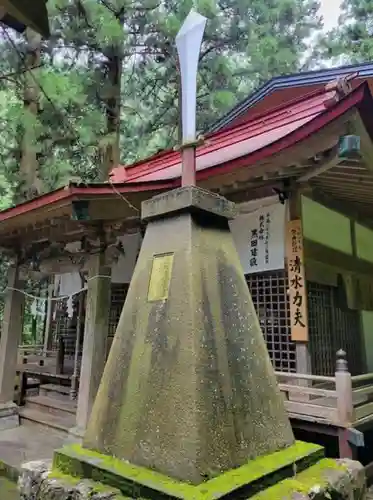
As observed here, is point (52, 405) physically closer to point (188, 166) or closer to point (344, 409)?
point (344, 409)

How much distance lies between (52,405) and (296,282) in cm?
554

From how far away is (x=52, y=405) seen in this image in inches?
327

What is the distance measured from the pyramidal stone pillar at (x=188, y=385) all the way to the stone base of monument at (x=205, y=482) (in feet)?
0.04

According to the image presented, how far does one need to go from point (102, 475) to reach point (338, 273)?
5.67 meters

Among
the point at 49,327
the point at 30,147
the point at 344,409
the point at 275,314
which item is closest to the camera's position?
the point at 344,409

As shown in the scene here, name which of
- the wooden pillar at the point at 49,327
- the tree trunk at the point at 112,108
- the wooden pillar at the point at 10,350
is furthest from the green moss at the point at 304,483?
the tree trunk at the point at 112,108

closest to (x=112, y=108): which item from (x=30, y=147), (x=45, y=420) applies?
(x=30, y=147)

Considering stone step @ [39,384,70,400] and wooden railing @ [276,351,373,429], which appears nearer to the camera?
wooden railing @ [276,351,373,429]

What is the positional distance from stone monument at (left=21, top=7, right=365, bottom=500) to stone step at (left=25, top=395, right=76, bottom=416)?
5321mm

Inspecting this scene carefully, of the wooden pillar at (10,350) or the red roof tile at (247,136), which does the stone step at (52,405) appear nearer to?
the wooden pillar at (10,350)

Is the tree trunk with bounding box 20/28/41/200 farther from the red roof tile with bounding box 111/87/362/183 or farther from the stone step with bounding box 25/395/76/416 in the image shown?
the stone step with bounding box 25/395/76/416

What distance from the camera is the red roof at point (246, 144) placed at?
197 inches

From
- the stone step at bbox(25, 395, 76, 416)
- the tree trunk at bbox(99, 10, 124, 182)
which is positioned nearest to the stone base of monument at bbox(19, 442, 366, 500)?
the stone step at bbox(25, 395, 76, 416)

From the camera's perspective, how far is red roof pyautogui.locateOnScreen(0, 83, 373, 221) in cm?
500
